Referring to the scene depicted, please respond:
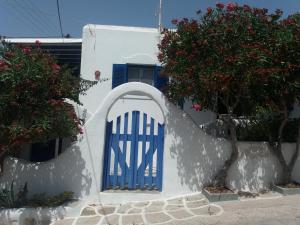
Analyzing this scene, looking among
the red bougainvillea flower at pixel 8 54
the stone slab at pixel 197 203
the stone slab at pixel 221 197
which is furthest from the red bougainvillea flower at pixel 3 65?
the stone slab at pixel 221 197

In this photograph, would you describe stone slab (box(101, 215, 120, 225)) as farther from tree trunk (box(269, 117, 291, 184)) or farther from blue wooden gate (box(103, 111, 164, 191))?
tree trunk (box(269, 117, 291, 184))

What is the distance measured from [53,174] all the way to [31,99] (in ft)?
5.50

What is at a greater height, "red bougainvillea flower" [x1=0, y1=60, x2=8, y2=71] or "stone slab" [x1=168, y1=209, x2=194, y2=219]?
"red bougainvillea flower" [x1=0, y1=60, x2=8, y2=71]

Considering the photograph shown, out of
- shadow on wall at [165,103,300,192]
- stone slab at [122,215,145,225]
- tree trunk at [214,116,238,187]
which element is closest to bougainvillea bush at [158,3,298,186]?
tree trunk at [214,116,238,187]

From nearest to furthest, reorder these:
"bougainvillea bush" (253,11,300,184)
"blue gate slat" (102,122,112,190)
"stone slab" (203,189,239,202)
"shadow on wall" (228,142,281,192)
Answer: "bougainvillea bush" (253,11,300,184) → "stone slab" (203,189,239,202) → "blue gate slat" (102,122,112,190) → "shadow on wall" (228,142,281,192)

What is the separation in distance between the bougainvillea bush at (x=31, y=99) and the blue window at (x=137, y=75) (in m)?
3.13

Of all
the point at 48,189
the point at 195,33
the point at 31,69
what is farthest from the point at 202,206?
the point at 31,69

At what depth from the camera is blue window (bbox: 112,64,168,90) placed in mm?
8484

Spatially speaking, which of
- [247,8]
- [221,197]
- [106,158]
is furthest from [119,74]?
[221,197]

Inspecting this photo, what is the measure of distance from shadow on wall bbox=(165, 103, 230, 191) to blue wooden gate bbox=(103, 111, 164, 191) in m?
0.31

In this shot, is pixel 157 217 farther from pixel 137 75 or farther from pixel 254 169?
pixel 137 75

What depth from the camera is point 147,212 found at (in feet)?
17.5

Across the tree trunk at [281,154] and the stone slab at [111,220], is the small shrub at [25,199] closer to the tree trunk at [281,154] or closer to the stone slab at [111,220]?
the stone slab at [111,220]

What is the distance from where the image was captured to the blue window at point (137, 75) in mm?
8484
